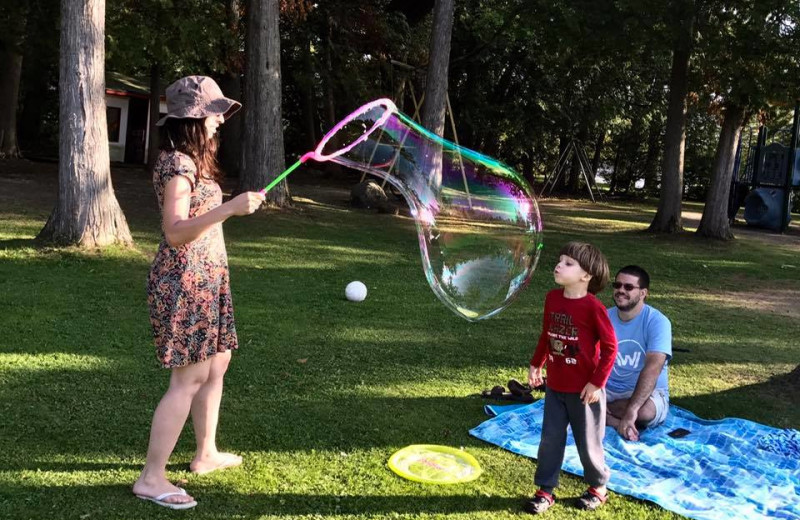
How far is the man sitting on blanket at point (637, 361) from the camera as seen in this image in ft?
15.0

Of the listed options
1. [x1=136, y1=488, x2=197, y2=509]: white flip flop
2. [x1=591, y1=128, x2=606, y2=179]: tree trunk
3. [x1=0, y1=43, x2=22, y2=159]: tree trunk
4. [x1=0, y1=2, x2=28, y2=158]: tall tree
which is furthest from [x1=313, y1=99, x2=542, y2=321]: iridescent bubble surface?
[x1=591, y1=128, x2=606, y2=179]: tree trunk

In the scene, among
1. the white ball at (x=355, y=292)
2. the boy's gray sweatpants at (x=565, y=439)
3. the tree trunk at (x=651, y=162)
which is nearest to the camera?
the boy's gray sweatpants at (x=565, y=439)

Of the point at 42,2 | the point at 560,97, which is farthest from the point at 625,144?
the point at 42,2

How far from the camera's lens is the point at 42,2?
1712cm

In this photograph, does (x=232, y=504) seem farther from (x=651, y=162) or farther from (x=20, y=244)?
(x=651, y=162)

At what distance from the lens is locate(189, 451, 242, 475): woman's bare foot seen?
3674 mm

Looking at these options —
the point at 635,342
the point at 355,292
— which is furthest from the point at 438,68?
the point at 635,342

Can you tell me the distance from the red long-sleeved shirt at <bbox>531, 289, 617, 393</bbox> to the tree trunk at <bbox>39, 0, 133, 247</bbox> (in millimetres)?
7091

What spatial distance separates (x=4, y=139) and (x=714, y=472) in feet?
75.6

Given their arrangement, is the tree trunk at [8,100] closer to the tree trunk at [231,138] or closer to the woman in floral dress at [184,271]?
the tree trunk at [231,138]

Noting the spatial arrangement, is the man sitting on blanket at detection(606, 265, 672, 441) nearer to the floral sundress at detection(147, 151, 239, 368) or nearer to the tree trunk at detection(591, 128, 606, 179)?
the floral sundress at detection(147, 151, 239, 368)

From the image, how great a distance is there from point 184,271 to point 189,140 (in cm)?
55

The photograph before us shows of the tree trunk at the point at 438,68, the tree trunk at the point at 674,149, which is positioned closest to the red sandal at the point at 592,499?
the tree trunk at the point at 438,68

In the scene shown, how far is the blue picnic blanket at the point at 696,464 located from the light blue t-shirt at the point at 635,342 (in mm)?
321
